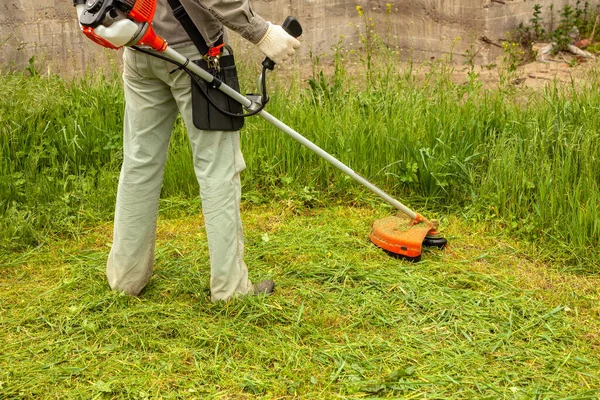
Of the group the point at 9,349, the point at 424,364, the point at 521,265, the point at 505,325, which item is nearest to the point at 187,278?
the point at 9,349

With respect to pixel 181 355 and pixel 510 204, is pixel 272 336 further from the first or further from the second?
pixel 510 204

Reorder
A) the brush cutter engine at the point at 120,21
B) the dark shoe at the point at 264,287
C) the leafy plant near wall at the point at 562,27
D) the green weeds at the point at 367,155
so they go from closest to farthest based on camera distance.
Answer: the brush cutter engine at the point at 120,21, the dark shoe at the point at 264,287, the green weeds at the point at 367,155, the leafy plant near wall at the point at 562,27

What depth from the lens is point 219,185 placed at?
3094 mm

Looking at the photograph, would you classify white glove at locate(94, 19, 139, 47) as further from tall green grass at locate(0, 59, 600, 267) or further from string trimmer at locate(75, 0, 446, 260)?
tall green grass at locate(0, 59, 600, 267)

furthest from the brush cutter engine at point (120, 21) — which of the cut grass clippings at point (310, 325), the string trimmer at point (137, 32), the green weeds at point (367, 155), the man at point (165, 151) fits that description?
the green weeds at point (367, 155)

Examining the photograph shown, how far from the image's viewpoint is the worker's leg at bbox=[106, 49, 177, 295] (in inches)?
123

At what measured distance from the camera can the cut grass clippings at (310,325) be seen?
9.31ft

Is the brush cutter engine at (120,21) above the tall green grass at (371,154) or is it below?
above

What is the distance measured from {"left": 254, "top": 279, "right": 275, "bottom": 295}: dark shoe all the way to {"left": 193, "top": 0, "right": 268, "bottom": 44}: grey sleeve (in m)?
1.25

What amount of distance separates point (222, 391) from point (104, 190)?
2.33m

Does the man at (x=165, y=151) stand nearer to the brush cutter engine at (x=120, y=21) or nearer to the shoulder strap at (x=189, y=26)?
the shoulder strap at (x=189, y=26)

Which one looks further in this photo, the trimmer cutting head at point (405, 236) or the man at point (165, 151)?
the trimmer cutting head at point (405, 236)

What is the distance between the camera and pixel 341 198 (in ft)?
15.8

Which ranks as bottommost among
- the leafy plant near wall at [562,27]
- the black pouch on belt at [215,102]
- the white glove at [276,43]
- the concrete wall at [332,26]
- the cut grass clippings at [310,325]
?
the cut grass clippings at [310,325]
